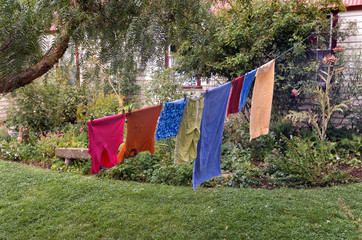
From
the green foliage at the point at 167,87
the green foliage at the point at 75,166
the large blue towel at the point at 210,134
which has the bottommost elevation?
the green foliage at the point at 75,166

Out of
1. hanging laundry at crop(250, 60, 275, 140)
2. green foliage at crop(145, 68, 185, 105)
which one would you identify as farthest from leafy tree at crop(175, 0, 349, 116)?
hanging laundry at crop(250, 60, 275, 140)

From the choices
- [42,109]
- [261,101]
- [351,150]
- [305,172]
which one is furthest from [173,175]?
[42,109]

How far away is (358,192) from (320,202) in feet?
2.91

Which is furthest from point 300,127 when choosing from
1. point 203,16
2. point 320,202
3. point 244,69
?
point 203,16

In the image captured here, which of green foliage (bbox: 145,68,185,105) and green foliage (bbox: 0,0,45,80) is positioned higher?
green foliage (bbox: 0,0,45,80)

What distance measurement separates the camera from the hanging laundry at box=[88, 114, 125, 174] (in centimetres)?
281

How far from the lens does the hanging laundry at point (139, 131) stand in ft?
10.2

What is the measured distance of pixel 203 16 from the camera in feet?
10.3

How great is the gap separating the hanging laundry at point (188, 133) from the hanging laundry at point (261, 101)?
4.62 feet

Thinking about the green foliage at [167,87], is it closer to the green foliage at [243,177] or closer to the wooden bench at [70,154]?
the wooden bench at [70,154]

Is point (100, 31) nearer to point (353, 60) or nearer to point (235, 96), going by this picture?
point (235, 96)

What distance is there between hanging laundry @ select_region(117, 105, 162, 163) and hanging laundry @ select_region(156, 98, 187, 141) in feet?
0.96

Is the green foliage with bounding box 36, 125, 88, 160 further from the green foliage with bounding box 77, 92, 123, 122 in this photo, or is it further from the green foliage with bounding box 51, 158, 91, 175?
the green foliage with bounding box 77, 92, 123, 122

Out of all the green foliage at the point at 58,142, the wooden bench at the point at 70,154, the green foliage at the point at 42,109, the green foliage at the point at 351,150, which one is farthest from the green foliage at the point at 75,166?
→ the green foliage at the point at 351,150
